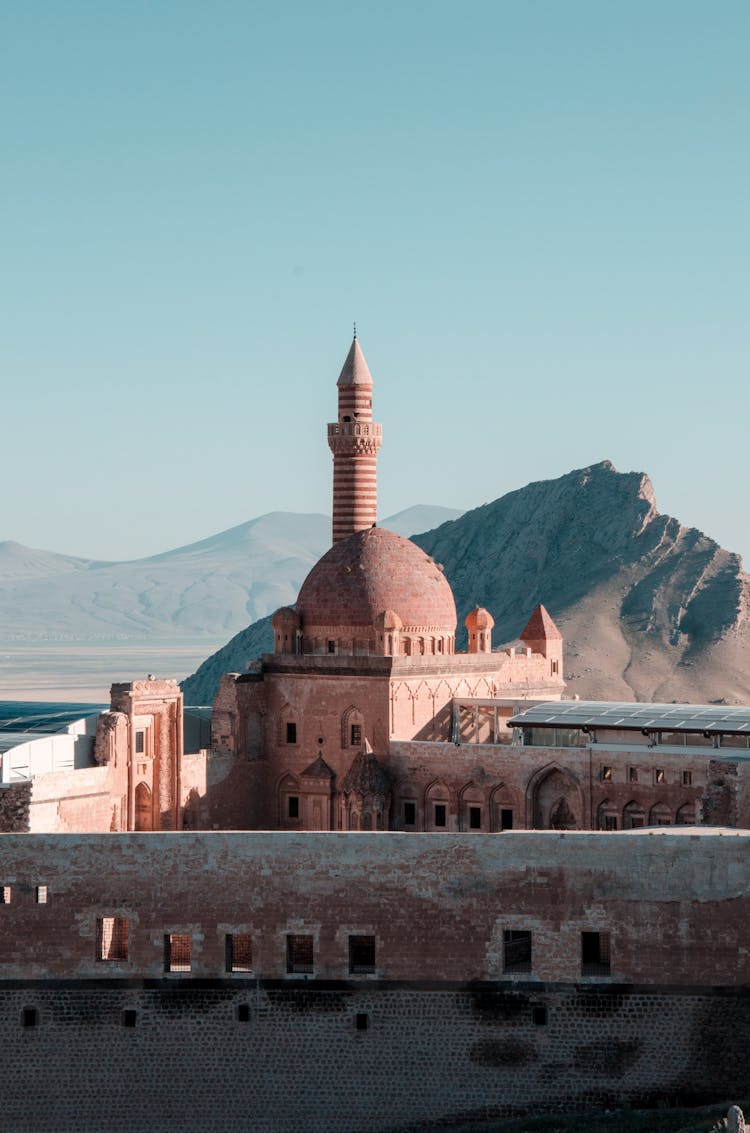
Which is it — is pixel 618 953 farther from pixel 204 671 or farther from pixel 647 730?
pixel 204 671

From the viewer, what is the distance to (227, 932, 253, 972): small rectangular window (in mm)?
37312

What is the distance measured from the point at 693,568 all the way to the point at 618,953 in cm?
11264

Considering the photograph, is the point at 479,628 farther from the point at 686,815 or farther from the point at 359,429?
the point at 686,815

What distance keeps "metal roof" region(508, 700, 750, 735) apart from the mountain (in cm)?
7423

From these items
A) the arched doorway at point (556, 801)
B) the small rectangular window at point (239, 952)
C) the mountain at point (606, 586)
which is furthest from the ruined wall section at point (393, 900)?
the mountain at point (606, 586)

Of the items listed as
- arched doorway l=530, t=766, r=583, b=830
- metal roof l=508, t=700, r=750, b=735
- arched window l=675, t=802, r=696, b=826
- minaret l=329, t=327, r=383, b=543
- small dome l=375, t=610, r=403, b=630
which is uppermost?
minaret l=329, t=327, r=383, b=543

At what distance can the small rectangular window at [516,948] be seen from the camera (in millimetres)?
37438

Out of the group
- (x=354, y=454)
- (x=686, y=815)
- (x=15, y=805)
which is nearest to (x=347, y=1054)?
(x=15, y=805)

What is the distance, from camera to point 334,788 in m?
51.5

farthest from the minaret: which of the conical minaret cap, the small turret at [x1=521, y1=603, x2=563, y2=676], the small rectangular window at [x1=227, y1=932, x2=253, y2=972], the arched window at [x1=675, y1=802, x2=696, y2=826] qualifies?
the small rectangular window at [x1=227, y1=932, x2=253, y2=972]

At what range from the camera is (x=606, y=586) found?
478 ft

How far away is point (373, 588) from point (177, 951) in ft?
53.8

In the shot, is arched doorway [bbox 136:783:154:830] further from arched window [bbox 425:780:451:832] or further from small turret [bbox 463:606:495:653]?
small turret [bbox 463:606:495:653]

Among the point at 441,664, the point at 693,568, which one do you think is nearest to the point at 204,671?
the point at 693,568
